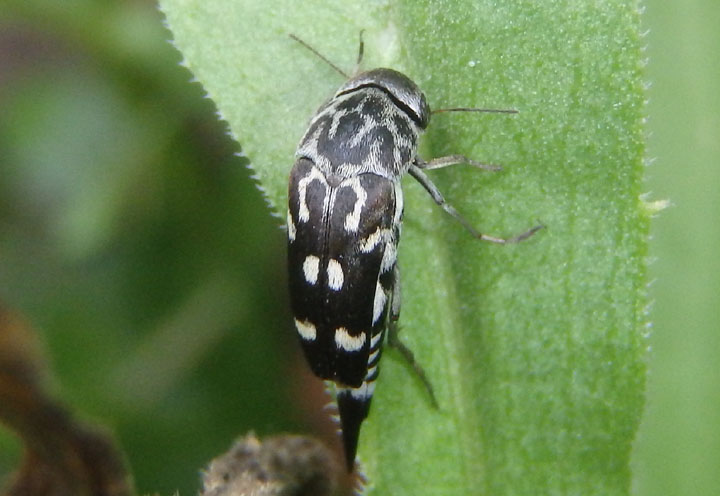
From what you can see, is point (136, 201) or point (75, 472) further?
point (136, 201)

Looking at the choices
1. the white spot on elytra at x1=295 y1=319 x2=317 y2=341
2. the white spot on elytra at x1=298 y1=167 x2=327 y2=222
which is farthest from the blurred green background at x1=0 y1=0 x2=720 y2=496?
the white spot on elytra at x1=298 y1=167 x2=327 y2=222

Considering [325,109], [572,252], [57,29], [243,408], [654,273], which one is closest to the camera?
[572,252]

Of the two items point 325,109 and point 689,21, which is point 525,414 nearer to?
point 325,109

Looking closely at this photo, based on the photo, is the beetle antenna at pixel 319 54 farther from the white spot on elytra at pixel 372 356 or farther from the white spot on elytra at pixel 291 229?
the white spot on elytra at pixel 372 356

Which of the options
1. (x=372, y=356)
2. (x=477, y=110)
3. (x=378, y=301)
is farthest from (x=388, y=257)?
(x=477, y=110)

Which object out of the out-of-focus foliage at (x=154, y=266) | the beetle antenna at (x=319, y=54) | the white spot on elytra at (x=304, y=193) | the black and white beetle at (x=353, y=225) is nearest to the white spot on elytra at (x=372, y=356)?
the black and white beetle at (x=353, y=225)

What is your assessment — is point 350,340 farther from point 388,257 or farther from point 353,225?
point 353,225

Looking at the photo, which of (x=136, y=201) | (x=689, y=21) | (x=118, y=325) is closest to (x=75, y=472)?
(x=118, y=325)

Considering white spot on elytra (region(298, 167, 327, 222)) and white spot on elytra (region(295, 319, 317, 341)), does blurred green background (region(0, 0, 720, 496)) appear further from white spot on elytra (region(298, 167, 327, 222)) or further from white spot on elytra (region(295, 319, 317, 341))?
white spot on elytra (region(298, 167, 327, 222))
